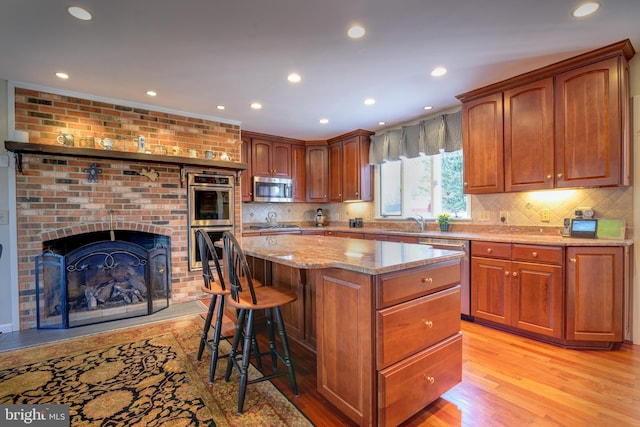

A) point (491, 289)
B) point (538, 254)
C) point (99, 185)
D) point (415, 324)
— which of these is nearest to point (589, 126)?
point (538, 254)

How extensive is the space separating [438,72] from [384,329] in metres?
2.46

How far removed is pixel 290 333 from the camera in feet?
8.35

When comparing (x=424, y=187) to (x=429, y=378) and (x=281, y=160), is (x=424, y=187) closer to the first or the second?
(x=281, y=160)

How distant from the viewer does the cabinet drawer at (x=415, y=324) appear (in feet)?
4.65

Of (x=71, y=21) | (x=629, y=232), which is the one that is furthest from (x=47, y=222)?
(x=629, y=232)

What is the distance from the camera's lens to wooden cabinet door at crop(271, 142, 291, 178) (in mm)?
5098

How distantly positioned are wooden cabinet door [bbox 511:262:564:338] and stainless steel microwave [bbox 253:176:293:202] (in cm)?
352

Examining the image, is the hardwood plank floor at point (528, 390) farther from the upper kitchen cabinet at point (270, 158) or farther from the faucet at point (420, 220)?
the upper kitchen cabinet at point (270, 158)

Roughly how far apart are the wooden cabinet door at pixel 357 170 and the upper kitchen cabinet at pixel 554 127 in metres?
1.81

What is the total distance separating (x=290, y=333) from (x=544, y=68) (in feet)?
10.8

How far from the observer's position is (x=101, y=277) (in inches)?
131

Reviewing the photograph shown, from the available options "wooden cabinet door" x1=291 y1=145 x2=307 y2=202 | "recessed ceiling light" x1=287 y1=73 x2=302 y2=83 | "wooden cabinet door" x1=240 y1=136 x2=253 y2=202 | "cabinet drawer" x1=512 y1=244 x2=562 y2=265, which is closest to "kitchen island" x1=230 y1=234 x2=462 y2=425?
"cabinet drawer" x1=512 y1=244 x2=562 y2=265

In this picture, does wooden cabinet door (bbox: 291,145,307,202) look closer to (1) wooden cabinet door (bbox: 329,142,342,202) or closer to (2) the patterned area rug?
(1) wooden cabinet door (bbox: 329,142,342,202)

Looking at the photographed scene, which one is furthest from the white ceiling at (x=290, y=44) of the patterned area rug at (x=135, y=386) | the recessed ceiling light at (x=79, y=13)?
the patterned area rug at (x=135, y=386)
